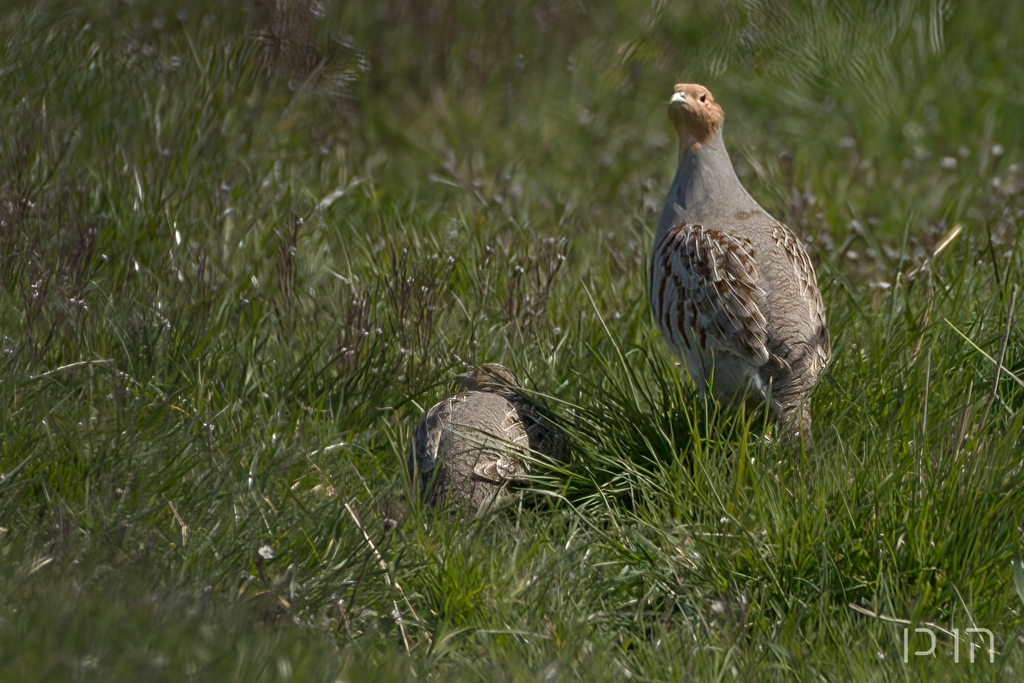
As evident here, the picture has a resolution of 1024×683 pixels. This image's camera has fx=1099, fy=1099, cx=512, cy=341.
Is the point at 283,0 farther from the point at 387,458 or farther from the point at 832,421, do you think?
the point at 832,421

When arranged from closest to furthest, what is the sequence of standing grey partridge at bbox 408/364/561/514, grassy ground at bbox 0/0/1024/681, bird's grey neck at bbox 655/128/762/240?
1. grassy ground at bbox 0/0/1024/681
2. standing grey partridge at bbox 408/364/561/514
3. bird's grey neck at bbox 655/128/762/240

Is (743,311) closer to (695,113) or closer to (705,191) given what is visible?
(705,191)

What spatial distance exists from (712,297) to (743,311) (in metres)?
0.11

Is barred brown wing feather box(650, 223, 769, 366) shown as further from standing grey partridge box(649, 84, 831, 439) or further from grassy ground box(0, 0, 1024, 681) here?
grassy ground box(0, 0, 1024, 681)

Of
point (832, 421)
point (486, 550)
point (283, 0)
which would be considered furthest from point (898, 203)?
point (486, 550)

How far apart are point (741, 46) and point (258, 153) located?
2.43m

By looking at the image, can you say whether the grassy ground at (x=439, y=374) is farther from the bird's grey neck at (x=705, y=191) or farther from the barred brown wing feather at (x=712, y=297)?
the bird's grey neck at (x=705, y=191)

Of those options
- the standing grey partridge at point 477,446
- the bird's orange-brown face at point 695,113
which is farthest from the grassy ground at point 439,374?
the bird's orange-brown face at point 695,113

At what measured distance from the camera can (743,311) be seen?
12.0 feet

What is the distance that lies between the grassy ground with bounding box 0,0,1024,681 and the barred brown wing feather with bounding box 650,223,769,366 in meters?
0.19

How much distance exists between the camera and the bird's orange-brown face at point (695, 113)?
4.04m

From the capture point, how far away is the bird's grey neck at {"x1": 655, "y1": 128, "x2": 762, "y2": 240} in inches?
157

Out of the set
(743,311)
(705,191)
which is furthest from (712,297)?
(705,191)

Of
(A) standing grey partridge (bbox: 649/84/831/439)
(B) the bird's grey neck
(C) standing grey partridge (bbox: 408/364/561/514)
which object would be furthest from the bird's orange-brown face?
(C) standing grey partridge (bbox: 408/364/561/514)
